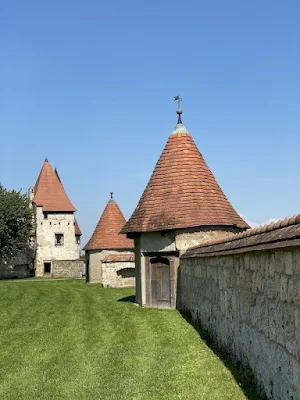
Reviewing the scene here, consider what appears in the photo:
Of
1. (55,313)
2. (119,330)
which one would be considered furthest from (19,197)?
(119,330)

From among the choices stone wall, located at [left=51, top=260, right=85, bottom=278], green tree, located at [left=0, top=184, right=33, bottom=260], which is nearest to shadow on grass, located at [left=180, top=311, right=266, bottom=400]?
green tree, located at [left=0, top=184, right=33, bottom=260]

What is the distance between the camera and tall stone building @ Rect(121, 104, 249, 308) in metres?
16.3

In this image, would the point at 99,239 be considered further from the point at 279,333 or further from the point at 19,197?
the point at 279,333

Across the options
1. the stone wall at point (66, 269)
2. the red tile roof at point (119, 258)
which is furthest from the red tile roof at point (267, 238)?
the stone wall at point (66, 269)

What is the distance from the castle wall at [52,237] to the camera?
4697 centimetres

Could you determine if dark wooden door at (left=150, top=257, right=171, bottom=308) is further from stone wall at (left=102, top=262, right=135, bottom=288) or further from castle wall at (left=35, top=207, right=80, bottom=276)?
castle wall at (left=35, top=207, right=80, bottom=276)

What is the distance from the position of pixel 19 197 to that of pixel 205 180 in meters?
30.3

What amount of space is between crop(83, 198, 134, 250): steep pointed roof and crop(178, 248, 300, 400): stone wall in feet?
70.0

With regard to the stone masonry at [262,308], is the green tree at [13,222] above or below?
above

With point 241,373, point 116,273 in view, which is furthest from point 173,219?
point 116,273

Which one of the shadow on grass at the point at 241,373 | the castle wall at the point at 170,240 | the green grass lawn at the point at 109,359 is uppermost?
the castle wall at the point at 170,240

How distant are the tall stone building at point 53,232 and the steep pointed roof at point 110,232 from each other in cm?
1519

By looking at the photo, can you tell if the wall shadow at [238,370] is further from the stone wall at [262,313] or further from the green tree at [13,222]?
the green tree at [13,222]

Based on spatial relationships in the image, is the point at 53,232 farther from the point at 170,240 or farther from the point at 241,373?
the point at 241,373
